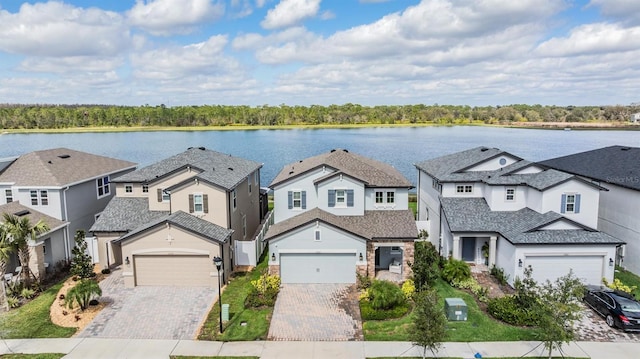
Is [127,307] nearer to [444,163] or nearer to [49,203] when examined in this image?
[49,203]

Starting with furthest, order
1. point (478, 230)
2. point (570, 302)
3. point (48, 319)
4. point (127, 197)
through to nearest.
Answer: point (127, 197) < point (478, 230) < point (48, 319) < point (570, 302)

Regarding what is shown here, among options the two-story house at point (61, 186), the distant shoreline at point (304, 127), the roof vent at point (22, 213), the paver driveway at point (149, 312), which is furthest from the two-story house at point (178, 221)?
the distant shoreline at point (304, 127)

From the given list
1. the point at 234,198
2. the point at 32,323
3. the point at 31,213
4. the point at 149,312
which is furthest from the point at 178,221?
the point at 31,213

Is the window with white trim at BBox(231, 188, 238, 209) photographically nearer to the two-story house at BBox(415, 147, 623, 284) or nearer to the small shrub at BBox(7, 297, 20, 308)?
the small shrub at BBox(7, 297, 20, 308)

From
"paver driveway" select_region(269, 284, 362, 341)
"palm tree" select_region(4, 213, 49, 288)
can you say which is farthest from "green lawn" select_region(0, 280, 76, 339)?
"paver driveway" select_region(269, 284, 362, 341)

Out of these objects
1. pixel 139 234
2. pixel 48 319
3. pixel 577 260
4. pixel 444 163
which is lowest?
pixel 48 319

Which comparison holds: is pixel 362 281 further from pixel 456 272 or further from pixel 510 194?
pixel 510 194

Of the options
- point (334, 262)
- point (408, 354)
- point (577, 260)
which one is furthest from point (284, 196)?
point (577, 260)
